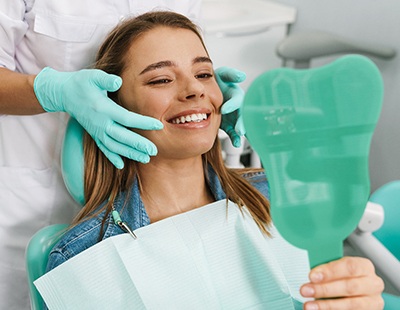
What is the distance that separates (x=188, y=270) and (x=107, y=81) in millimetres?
413

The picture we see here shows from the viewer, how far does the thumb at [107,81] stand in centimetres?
120

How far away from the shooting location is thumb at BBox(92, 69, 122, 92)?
3.93ft

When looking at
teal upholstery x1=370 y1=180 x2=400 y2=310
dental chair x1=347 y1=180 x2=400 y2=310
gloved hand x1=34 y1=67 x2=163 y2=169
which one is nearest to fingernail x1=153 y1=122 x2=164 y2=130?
gloved hand x1=34 y1=67 x2=163 y2=169

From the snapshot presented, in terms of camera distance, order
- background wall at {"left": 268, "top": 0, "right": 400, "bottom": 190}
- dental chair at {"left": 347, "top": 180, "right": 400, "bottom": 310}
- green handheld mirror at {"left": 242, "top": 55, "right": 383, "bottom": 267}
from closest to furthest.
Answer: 1. green handheld mirror at {"left": 242, "top": 55, "right": 383, "bottom": 267}
2. dental chair at {"left": 347, "top": 180, "right": 400, "bottom": 310}
3. background wall at {"left": 268, "top": 0, "right": 400, "bottom": 190}

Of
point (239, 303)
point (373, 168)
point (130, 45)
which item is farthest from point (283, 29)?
point (239, 303)

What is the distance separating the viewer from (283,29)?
270cm

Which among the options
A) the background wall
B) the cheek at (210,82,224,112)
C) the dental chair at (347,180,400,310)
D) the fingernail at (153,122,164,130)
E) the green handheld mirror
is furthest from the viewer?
the background wall

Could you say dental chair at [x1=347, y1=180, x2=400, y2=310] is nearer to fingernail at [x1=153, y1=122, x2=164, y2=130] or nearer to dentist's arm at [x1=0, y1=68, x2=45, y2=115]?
fingernail at [x1=153, y1=122, x2=164, y2=130]

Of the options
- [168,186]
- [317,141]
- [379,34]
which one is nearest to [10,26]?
[168,186]

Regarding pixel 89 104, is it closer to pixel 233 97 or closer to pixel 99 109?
pixel 99 109

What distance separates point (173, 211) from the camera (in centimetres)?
136

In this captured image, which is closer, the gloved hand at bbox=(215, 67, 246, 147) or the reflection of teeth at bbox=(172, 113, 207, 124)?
the reflection of teeth at bbox=(172, 113, 207, 124)

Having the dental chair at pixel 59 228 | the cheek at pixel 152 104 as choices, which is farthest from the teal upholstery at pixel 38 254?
the cheek at pixel 152 104

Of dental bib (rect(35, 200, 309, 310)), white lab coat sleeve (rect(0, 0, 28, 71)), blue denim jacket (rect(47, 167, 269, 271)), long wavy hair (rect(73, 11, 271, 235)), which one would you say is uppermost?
white lab coat sleeve (rect(0, 0, 28, 71))
